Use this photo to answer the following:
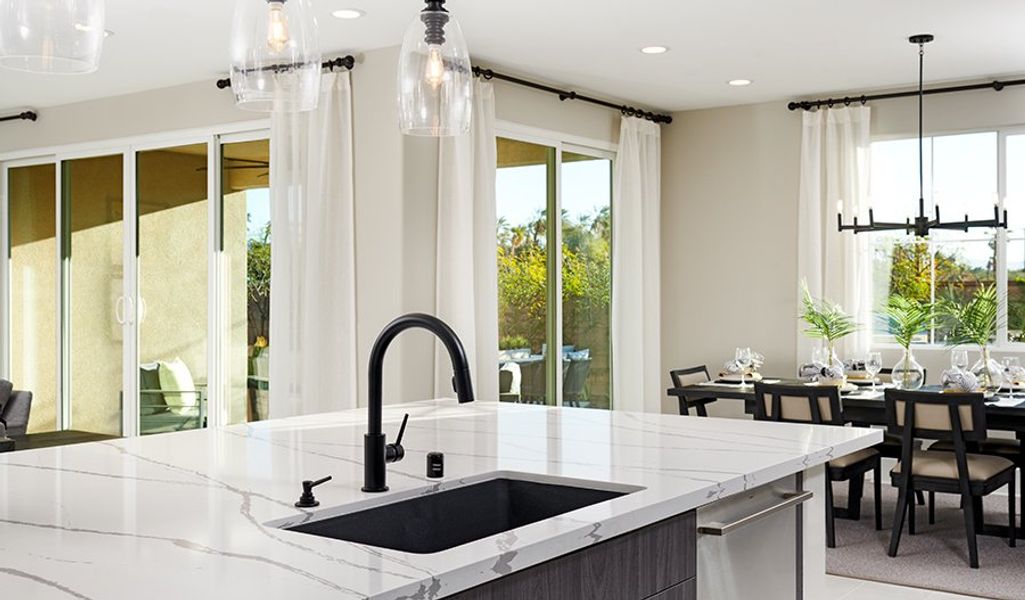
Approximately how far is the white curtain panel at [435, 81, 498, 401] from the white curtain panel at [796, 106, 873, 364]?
2.37 meters

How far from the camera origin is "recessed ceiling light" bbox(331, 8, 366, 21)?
5.02 meters

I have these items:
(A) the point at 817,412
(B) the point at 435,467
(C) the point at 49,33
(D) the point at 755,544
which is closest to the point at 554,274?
(A) the point at 817,412

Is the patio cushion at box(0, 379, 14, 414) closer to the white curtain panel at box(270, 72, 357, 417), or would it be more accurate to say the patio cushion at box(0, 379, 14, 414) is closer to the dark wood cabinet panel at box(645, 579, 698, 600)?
the white curtain panel at box(270, 72, 357, 417)

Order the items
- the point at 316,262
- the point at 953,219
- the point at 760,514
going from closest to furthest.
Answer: the point at 760,514, the point at 316,262, the point at 953,219

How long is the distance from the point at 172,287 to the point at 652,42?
353 cm

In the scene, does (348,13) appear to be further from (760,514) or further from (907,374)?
(760,514)

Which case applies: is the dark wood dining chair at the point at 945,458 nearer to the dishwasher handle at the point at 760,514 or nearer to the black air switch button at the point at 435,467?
the dishwasher handle at the point at 760,514

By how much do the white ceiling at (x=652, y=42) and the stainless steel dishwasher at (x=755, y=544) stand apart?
307cm

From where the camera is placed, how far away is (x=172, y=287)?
7.07m

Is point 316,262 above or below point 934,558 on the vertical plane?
above

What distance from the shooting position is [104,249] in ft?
24.3

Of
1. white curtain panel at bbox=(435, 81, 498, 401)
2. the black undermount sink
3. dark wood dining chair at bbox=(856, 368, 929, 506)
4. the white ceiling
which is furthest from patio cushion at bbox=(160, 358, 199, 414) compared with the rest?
the black undermount sink

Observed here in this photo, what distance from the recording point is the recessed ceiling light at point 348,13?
5.02 meters

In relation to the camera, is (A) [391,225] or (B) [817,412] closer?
(B) [817,412]
